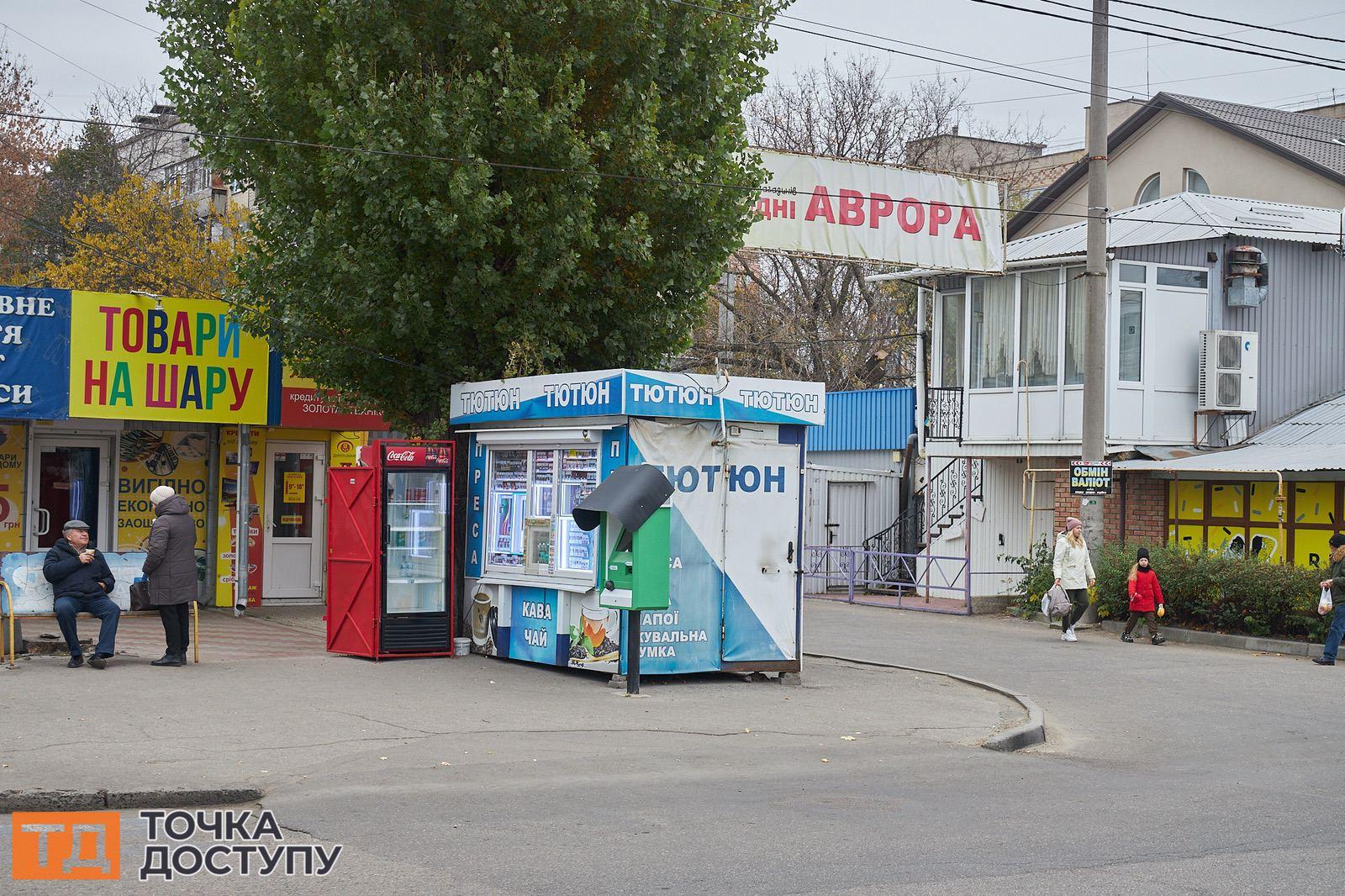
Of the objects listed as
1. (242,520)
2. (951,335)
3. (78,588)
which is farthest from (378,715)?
(951,335)

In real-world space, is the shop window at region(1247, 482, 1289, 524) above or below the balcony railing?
below

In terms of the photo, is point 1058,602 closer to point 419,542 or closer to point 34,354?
point 419,542

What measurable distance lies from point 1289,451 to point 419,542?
1469 cm

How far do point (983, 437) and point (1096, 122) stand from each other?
7.23 m

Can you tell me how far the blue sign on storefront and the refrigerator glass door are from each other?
5834 mm

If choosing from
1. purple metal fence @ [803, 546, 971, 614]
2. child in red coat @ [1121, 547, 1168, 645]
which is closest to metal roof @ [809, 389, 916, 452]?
purple metal fence @ [803, 546, 971, 614]

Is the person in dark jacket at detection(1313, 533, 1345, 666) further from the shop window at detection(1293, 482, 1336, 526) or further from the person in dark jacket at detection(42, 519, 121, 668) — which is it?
the person in dark jacket at detection(42, 519, 121, 668)

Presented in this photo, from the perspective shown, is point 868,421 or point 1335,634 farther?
point 868,421

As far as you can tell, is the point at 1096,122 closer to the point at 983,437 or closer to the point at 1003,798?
the point at 983,437

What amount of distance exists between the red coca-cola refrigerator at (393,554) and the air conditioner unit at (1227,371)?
49.3 ft

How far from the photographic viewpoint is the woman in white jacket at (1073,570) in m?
20.7

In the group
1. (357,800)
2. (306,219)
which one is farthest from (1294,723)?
(306,219)

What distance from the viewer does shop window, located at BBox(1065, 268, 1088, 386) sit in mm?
25000

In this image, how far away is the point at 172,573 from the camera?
14.1 metres
